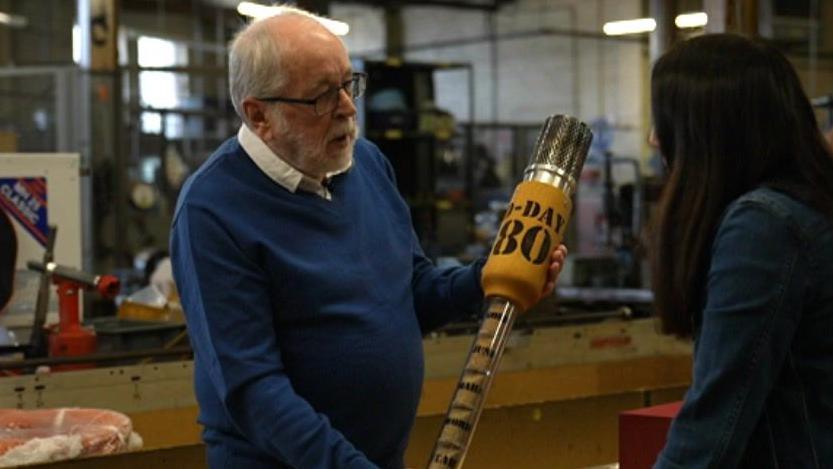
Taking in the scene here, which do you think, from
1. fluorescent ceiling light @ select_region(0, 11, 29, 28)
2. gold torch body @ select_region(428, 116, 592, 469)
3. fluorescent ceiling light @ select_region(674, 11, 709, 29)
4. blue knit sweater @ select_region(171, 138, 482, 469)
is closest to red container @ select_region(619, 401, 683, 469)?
blue knit sweater @ select_region(171, 138, 482, 469)

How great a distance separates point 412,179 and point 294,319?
25.9 ft

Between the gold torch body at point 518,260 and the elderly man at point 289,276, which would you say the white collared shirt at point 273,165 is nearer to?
the elderly man at point 289,276

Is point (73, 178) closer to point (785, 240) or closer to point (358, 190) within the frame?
point (358, 190)

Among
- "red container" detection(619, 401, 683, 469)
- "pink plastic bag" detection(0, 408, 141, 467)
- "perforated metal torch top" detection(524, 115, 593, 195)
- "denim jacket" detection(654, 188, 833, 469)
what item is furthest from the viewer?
"pink plastic bag" detection(0, 408, 141, 467)

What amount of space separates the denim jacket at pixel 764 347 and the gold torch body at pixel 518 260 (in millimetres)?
234

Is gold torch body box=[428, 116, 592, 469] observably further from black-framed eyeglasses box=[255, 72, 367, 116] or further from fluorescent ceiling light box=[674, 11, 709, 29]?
fluorescent ceiling light box=[674, 11, 709, 29]

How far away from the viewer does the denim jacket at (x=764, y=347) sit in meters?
1.48

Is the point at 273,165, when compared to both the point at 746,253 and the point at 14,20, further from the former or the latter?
the point at 14,20

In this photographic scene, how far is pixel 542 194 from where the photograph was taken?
1731 millimetres

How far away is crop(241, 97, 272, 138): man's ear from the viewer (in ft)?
6.15

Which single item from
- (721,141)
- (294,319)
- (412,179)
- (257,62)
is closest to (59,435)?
(294,319)

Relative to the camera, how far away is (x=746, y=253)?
1.49 m

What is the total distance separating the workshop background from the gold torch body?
15cm

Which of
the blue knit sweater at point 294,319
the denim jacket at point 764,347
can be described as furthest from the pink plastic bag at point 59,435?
the denim jacket at point 764,347
